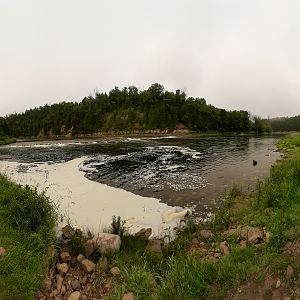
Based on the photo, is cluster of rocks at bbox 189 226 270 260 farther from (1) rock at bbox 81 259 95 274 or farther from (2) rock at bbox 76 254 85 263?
(2) rock at bbox 76 254 85 263

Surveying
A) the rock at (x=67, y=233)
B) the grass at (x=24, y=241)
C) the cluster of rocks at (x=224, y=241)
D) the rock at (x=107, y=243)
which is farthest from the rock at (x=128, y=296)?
the rock at (x=67, y=233)

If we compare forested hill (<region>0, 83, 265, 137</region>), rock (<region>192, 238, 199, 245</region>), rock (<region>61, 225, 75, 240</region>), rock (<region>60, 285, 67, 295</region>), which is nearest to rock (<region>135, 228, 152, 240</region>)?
rock (<region>192, 238, 199, 245</region>)

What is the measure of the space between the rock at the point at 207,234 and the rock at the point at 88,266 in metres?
4.26

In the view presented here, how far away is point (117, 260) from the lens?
9555mm

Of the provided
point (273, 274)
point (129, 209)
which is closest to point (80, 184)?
point (129, 209)

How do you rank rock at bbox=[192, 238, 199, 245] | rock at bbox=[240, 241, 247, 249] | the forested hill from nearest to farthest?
rock at bbox=[240, 241, 247, 249], rock at bbox=[192, 238, 199, 245], the forested hill

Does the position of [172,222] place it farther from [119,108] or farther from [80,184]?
[119,108]

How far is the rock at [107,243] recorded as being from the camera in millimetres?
10094

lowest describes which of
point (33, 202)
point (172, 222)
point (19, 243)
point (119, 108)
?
point (172, 222)

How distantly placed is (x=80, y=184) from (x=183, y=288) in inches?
673

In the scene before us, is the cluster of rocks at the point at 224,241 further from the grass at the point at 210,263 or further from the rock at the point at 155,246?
the rock at the point at 155,246

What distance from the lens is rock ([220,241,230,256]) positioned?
9.41m

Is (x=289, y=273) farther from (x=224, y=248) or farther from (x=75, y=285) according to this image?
(x=75, y=285)

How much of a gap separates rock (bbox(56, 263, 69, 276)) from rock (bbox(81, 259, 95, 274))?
1.61ft
